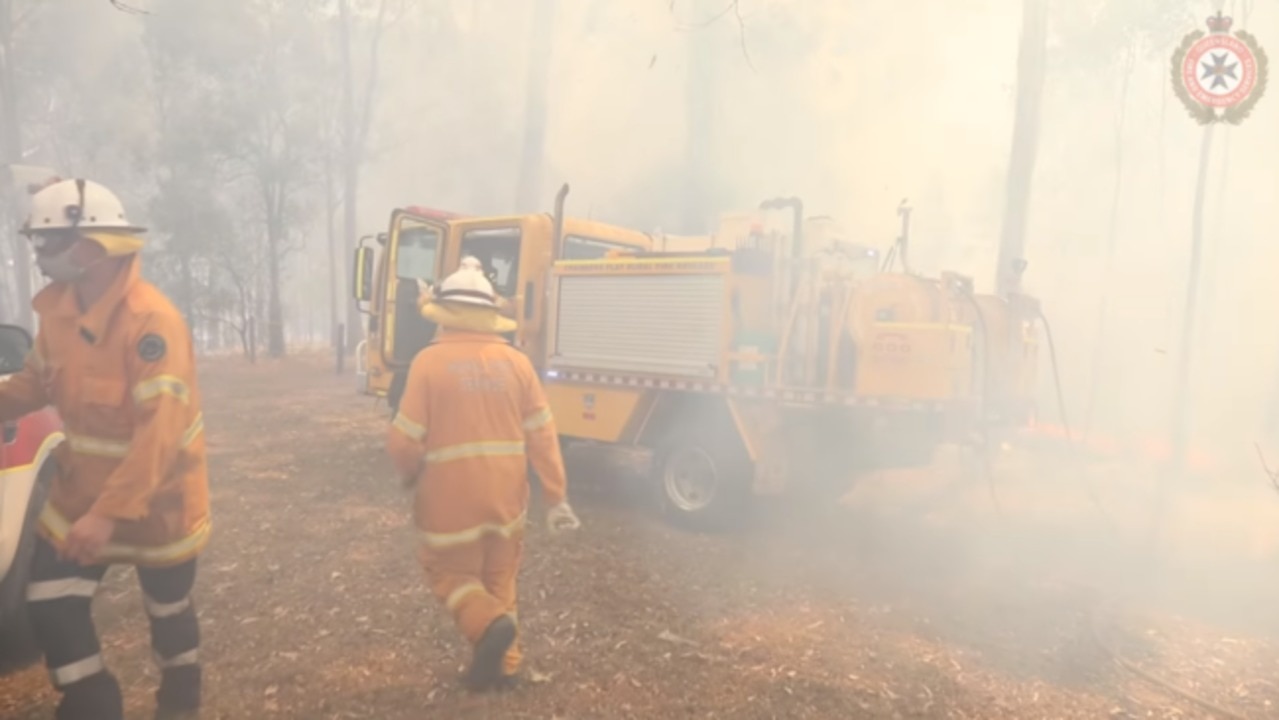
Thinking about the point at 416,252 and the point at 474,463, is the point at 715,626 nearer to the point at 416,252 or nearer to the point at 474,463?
the point at 474,463

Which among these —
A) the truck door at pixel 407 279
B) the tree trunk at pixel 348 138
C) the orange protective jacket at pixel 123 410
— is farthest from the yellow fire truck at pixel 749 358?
the tree trunk at pixel 348 138

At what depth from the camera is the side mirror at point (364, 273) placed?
8.28m

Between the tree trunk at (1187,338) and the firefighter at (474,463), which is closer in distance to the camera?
the firefighter at (474,463)

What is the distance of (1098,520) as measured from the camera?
24.2 ft

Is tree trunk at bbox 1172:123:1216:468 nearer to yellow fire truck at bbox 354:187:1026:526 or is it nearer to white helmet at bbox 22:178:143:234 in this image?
yellow fire truck at bbox 354:187:1026:526

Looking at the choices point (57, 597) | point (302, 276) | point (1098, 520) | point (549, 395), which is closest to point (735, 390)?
point (549, 395)

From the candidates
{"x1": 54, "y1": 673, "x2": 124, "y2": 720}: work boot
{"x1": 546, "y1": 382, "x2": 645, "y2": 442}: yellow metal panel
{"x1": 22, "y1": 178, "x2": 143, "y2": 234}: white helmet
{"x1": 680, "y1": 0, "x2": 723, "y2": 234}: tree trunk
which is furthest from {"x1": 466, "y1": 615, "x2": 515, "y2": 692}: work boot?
{"x1": 680, "y1": 0, "x2": 723, "y2": 234}: tree trunk

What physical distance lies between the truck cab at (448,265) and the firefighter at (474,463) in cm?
383

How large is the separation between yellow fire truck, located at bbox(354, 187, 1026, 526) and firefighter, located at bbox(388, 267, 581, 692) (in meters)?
2.79

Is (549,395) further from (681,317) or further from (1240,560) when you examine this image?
(1240,560)

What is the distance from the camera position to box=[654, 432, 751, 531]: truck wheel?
6.07 m

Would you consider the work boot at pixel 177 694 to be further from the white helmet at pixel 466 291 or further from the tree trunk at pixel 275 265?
the tree trunk at pixel 275 265

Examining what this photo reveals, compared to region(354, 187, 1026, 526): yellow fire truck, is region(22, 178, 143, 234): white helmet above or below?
above

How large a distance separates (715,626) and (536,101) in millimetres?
12097
